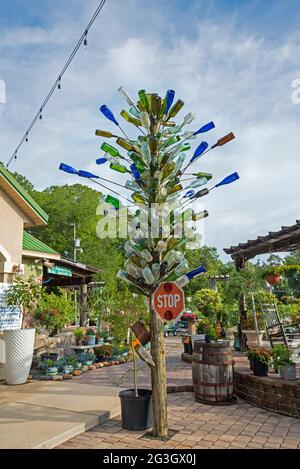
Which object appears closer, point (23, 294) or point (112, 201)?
point (112, 201)

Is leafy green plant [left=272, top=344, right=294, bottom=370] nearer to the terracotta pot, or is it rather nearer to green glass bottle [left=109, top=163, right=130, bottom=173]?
green glass bottle [left=109, top=163, right=130, bottom=173]

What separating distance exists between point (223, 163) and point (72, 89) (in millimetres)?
3255

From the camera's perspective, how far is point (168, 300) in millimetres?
3879

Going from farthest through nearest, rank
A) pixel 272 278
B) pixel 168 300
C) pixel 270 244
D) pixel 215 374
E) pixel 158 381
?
1. pixel 272 278
2. pixel 270 244
3. pixel 215 374
4. pixel 158 381
5. pixel 168 300

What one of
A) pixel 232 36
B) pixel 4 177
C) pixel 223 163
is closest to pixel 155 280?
pixel 223 163

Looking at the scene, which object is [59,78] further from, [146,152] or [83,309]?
[83,309]

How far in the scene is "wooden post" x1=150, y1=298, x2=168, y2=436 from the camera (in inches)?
159

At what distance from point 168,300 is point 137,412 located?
148cm

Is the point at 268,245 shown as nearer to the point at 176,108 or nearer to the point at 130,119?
the point at 176,108

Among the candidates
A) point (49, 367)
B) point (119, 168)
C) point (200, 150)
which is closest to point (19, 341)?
point (49, 367)

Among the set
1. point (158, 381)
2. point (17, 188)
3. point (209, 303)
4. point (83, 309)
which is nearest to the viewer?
point (158, 381)

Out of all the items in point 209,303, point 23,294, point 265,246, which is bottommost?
point 209,303

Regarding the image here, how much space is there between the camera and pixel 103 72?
5750 millimetres

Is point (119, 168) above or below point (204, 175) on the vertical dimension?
above
